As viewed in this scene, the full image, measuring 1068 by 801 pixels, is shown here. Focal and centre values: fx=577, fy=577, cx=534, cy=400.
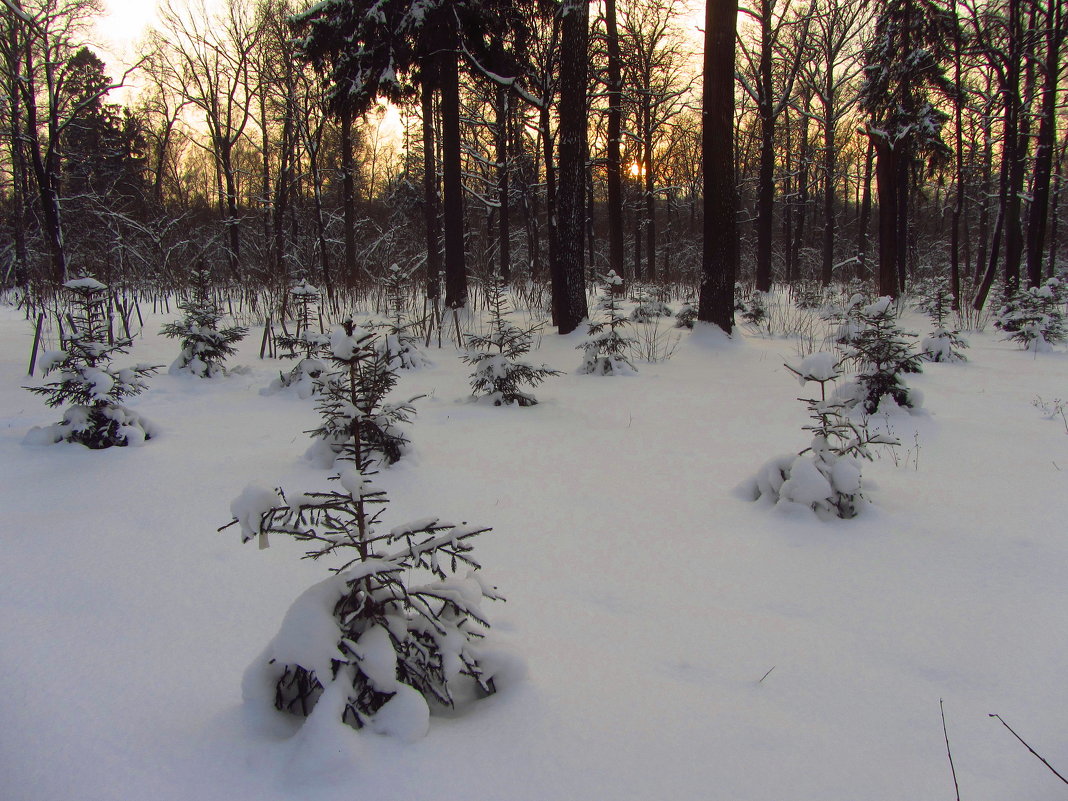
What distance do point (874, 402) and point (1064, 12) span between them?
13.8 metres

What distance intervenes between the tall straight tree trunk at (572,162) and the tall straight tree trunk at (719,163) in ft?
5.83

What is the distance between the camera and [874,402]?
4.88 metres

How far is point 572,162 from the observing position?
8.82m

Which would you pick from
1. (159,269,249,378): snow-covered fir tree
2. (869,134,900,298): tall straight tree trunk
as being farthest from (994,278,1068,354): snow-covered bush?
(159,269,249,378): snow-covered fir tree

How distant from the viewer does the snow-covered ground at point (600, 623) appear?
1387 mm

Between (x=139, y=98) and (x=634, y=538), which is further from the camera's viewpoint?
(x=139, y=98)

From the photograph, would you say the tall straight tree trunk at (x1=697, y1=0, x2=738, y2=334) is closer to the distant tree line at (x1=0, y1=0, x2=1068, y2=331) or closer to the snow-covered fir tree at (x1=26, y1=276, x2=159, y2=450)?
the distant tree line at (x1=0, y1=0, x2=1068, y2=331)

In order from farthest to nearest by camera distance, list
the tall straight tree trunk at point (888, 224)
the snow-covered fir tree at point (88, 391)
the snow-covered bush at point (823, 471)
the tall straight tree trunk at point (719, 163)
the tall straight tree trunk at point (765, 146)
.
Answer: the tall straight tree trunk at point (765, 146) < the tall straight tree trunk at point (888, 224) < the tall straight tree trunk at point (719, 163) < the snow-covered fir tree at point (88, 391) < the snow-covered bush at point (823, 471)

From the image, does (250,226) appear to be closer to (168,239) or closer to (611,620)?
(168,239)

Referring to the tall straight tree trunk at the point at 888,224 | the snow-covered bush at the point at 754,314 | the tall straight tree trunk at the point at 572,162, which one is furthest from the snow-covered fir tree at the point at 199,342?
the tall straight tree trunk at the point at 888,224

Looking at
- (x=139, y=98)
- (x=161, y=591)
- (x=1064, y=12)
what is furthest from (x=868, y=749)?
(x=139, y=98)

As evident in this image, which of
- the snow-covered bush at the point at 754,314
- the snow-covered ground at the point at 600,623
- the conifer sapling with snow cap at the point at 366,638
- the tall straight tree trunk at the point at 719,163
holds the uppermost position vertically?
the tall straight tree trunk at the point at 719,163

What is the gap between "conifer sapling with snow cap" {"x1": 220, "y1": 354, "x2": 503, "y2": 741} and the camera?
1349 millimetres

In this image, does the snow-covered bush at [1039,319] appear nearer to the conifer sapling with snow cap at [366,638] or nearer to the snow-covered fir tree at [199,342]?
the conifer sapling with snow cap at [366,638]
